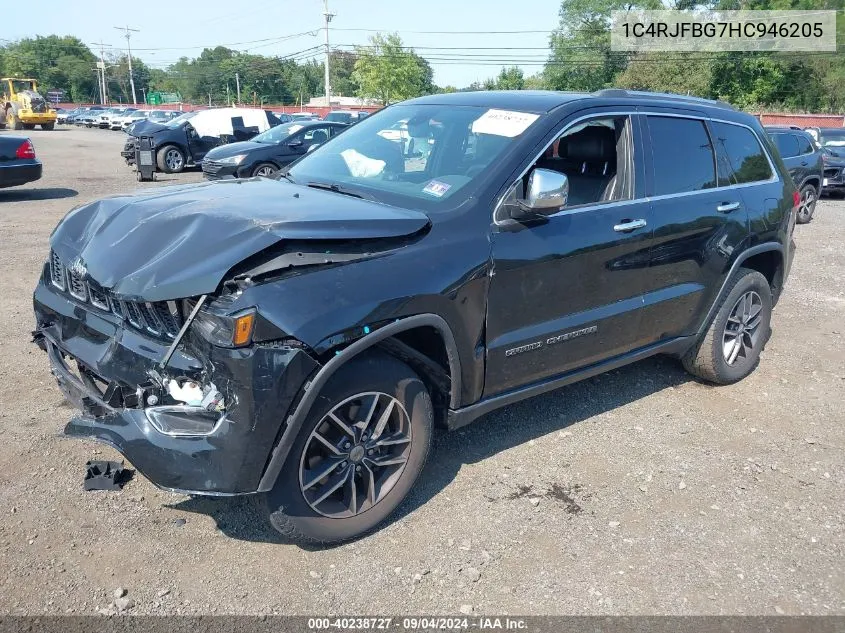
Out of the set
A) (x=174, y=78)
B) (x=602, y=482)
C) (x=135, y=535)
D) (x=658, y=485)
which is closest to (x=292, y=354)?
(x=135, y=535)

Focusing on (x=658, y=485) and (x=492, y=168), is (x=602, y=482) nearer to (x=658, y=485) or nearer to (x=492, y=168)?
(x=658, y=485)

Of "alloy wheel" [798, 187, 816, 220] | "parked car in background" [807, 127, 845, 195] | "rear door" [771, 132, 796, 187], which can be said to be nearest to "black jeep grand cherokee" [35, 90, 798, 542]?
"rear door" [771, 132, 796, 187]

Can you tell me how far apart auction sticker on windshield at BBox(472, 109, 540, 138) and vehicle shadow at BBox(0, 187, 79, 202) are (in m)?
12.0

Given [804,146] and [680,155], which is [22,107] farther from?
[680,155]

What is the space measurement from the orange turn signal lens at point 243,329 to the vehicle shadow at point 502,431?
75 cm

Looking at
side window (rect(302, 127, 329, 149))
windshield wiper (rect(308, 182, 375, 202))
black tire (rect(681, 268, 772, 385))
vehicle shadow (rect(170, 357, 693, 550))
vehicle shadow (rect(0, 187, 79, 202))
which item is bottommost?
vehicle shadow (rect(170, 357, 693, 550))

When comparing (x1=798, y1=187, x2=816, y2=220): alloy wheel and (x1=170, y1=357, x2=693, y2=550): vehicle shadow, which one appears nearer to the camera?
(x1=170, y1=357, x2=693, y2=550): vehicle shadow

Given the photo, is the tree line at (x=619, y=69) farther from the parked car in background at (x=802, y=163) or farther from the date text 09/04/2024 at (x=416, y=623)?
the date text 09/04/2024 at (x=416, y=623)

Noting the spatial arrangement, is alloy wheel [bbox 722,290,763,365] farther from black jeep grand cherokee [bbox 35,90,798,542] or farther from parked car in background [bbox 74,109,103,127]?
parked car in background [bbox 74,109,103,127]

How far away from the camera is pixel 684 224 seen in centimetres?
423

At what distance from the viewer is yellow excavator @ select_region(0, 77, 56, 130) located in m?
42.8

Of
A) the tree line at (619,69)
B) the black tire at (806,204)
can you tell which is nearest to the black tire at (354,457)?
the black tire at (806,204)

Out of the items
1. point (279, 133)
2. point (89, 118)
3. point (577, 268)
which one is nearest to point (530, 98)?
point (577, 268)

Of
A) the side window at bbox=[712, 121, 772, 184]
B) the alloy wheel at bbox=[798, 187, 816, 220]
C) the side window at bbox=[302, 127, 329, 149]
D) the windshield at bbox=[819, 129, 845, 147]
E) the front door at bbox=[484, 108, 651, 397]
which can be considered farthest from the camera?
the windshield at bbox=[819, 129, 845, 147]
